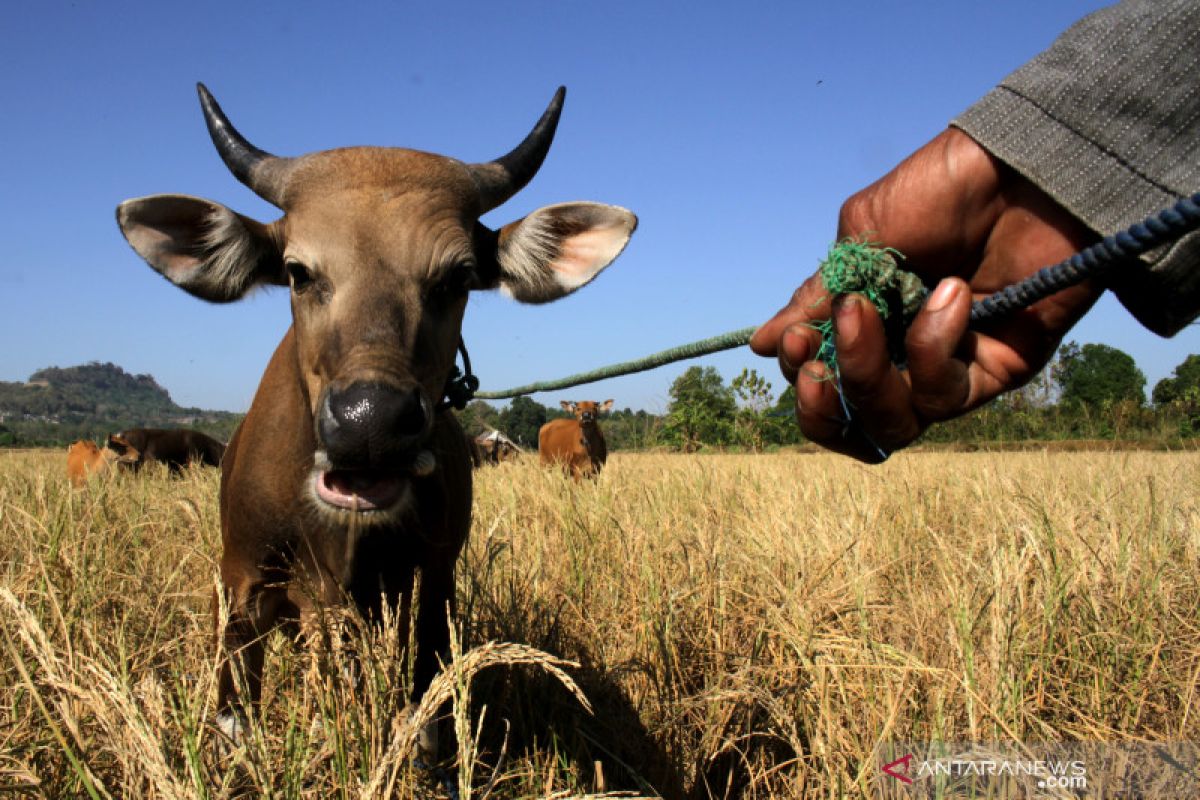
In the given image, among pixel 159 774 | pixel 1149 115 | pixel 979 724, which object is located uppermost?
pixel 1149 115

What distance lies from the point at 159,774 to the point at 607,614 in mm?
2202

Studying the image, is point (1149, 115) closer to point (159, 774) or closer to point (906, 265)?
point (906, 265)

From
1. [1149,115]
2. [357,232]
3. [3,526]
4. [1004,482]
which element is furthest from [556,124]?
[1004,482]

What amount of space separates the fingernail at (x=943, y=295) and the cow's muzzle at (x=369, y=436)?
53.1 inches

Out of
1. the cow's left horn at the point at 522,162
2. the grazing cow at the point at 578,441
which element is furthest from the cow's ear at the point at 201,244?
the grazing cow at the point at 578,441

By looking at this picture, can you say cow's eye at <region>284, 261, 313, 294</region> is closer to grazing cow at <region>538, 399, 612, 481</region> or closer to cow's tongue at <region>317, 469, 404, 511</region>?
cow's tongue at <region>317, 469, 404, 511</region>

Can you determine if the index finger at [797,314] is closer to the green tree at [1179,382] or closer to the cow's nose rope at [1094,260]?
the cow's nose rope at [1094,260]

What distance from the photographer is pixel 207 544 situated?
425 cm

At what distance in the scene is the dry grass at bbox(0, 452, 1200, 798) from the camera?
1.78m

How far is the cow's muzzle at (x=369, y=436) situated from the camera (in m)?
2.15

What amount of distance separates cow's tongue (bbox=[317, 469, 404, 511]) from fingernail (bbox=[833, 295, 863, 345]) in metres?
1.37

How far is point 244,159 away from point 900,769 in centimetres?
309

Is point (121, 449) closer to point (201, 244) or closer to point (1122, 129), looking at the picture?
point (201, 244)

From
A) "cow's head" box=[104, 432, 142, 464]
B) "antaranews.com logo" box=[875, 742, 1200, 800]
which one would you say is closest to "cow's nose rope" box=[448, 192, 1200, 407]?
"antaranews.com logo" box=[875, 742, 1200, 800]
